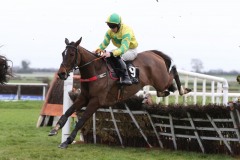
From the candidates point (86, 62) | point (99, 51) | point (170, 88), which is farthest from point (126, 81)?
point (170, 88)

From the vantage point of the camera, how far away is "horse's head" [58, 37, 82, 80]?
7.81 meters

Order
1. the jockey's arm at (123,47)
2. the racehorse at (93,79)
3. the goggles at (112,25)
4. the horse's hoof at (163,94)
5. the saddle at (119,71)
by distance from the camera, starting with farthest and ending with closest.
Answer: the horse's hoof at (163,94) < the saddle at (119,71) < the goggles at (112,25) < the jockey's arm at (123,47) < the racehorse at (93,79)

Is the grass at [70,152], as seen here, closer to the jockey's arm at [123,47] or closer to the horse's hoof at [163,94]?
the horse's hoof at [163,94]

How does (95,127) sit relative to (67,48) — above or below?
below

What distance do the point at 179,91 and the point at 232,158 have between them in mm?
2348

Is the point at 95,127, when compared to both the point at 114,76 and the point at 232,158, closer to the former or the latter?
the point at 114,76

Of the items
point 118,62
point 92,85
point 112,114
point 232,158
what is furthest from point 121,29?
point 232,158

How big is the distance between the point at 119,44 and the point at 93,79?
3.01 ft

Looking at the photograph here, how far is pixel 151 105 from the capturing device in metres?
9.28

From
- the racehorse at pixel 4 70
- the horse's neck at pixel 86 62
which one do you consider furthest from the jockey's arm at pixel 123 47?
the racehorse at pixel 4 70

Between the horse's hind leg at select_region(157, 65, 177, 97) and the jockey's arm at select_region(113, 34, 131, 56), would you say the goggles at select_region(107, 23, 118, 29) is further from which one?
the horse's hind leg at select_region(157, 65, 177, 97)

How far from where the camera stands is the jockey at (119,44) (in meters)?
8.66

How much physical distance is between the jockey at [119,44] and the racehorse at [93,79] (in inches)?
6.7

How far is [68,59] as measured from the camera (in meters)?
7.92
